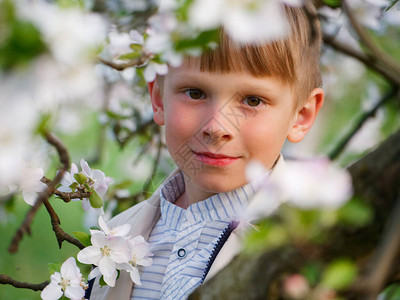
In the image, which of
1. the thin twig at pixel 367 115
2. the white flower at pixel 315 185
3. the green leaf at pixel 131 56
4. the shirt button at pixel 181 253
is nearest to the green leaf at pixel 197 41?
the white flower at pixel 315 185

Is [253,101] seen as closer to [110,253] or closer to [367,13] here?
[110,253]

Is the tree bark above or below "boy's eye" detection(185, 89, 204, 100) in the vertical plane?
above

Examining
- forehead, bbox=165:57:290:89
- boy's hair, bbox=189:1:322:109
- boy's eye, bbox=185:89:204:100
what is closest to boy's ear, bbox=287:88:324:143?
boy's hair, bbox=189:1:322:109

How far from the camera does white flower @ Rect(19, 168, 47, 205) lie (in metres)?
1.01

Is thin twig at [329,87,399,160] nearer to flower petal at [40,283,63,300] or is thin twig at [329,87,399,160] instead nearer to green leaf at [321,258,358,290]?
flower petal at [40,283,63,300]

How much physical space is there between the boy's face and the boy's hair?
0.06 ft

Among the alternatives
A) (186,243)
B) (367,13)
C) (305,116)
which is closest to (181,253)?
(186,243)

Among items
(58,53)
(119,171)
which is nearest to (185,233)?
(58,53)

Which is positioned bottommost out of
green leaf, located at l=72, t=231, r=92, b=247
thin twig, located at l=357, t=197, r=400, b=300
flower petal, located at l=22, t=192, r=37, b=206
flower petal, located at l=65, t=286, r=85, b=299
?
flower petal, located at l=65, t=286, r=85, b=299

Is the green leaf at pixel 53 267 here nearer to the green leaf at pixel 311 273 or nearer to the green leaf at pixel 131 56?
the green leaf at pixel 131 56

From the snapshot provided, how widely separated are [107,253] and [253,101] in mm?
413

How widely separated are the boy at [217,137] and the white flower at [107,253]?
13cm

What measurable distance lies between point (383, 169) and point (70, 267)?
63cm

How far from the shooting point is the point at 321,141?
3.62m
